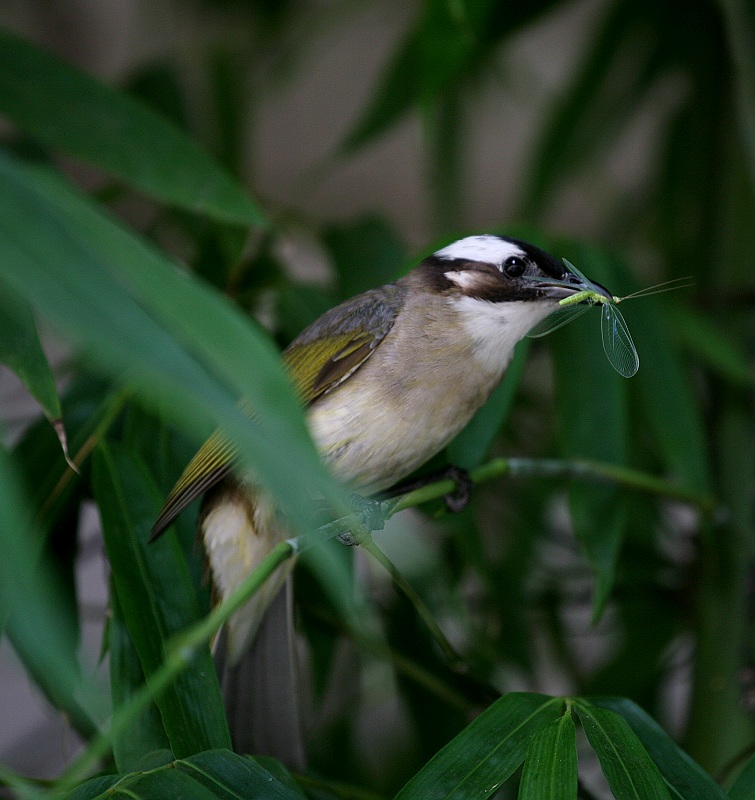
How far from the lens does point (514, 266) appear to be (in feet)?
2.03

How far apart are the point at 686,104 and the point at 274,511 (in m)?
1.08

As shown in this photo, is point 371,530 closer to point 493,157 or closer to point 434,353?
point 434,353

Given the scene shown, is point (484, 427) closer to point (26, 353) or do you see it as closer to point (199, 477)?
point (199, 477)

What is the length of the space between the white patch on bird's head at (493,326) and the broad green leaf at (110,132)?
0.23m

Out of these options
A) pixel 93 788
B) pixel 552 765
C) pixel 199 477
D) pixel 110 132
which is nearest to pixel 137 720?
pixel 93 788

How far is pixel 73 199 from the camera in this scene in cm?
43

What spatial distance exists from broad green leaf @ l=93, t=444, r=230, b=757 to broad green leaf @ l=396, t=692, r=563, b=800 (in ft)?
0.45

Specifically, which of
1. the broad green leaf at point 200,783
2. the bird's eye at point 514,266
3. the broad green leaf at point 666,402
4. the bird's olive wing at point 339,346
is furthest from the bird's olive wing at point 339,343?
the broad green leaf at point 666,402

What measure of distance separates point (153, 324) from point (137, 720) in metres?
0.35

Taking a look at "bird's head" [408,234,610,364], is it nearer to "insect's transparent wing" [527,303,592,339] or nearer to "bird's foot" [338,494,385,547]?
"insect's transparent wing" [527,303,592,339]

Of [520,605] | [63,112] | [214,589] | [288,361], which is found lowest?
[520,605]

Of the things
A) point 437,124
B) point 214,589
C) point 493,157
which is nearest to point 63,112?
point 214,589

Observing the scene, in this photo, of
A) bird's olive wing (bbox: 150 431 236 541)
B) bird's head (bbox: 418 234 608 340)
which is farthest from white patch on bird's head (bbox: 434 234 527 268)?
bird's olive wing (bbox: 150 431 236 541)

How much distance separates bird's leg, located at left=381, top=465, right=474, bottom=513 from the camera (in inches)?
28.6
